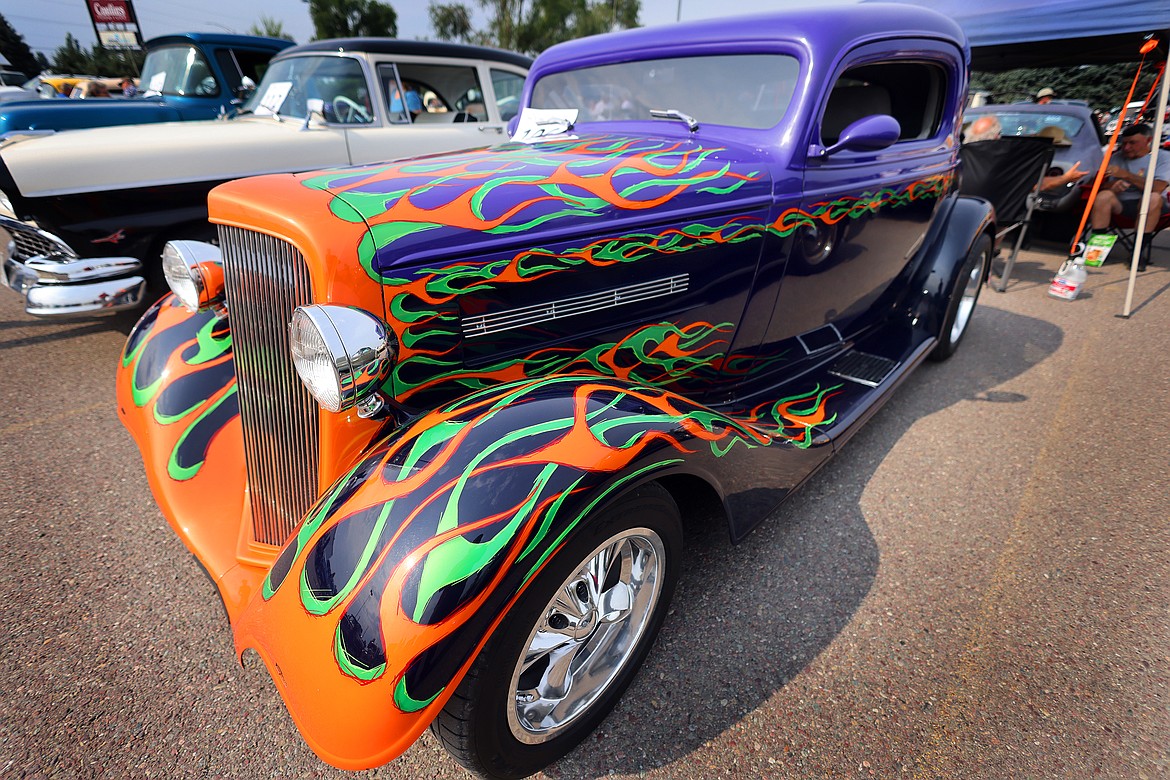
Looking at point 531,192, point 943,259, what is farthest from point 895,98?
point 531,192

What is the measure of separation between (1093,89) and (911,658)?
1069 inches

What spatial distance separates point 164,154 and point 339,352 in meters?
3.75

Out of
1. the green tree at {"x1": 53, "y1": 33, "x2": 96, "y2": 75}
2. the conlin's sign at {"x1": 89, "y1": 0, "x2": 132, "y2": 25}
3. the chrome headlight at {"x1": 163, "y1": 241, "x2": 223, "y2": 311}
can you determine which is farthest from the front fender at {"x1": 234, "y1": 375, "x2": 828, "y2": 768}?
the green tree at {"x1": 53, "y1": 33, "x2": 96, "y2": 75}

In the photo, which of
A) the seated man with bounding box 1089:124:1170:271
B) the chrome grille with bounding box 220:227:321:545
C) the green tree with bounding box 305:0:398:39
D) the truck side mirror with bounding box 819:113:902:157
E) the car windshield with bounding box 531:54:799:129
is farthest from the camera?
the green tree with bounding box 305:0:398:39

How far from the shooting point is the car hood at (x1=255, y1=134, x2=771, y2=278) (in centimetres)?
152

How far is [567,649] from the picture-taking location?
1.54m

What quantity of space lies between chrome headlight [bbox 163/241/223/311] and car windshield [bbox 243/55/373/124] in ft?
11.0

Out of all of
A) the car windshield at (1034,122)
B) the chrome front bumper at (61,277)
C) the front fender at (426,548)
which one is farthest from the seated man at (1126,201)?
the chrome front bumper at (61,277)

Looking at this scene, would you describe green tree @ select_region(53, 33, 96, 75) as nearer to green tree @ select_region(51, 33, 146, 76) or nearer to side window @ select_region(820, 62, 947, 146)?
green tree @ select_region(51, 33, 146, 76)

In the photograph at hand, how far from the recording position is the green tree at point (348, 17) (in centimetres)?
2605

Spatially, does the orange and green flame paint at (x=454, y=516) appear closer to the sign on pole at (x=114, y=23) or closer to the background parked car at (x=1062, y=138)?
the background parked car at (x=1062, y=138)

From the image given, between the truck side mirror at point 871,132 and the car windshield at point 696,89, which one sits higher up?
the car windshield at point 696,89

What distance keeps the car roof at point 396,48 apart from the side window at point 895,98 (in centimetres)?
361

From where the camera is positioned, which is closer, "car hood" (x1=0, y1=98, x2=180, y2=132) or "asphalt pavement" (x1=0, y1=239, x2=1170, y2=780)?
"asphalt pavement" (x1=0, y1=239, x2=1170, y2=780)
